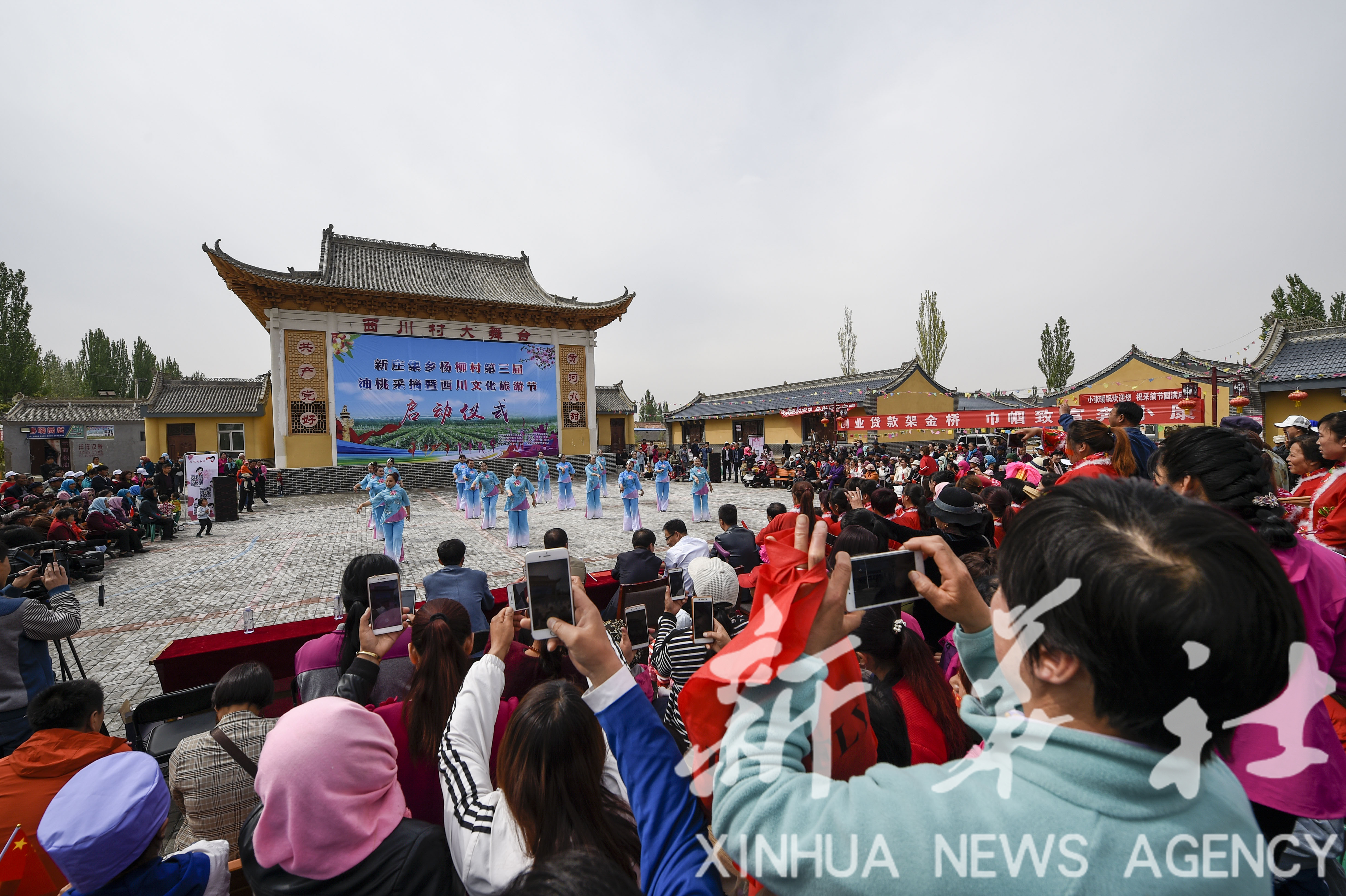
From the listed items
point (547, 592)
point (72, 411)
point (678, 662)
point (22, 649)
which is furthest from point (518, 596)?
point (72, 411)

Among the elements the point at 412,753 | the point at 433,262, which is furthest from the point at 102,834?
the point at 433,262

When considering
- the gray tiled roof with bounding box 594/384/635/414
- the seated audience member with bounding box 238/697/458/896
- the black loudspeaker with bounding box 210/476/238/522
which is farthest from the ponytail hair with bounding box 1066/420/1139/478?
the gray tiled roof with bounding box 594/384/635/414

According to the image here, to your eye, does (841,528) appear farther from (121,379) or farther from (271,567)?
(121,379)

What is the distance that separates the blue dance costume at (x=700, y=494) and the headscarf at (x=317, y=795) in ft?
35.8

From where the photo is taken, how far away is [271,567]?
27.0 feet

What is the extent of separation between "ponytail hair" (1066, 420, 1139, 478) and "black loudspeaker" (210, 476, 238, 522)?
1604 centimetres

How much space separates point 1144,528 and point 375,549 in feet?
33.8

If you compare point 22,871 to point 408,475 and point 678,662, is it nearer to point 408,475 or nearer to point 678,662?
point 678,662

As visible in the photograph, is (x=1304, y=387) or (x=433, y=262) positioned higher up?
(x=433, y=262)

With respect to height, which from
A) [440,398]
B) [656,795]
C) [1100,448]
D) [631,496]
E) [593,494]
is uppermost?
[440,398]

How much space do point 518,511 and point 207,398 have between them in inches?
771

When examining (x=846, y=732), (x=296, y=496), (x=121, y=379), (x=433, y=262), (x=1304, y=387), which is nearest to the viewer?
(x=846, y=732)

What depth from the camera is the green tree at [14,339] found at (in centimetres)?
2339

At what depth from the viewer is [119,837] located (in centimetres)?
137
